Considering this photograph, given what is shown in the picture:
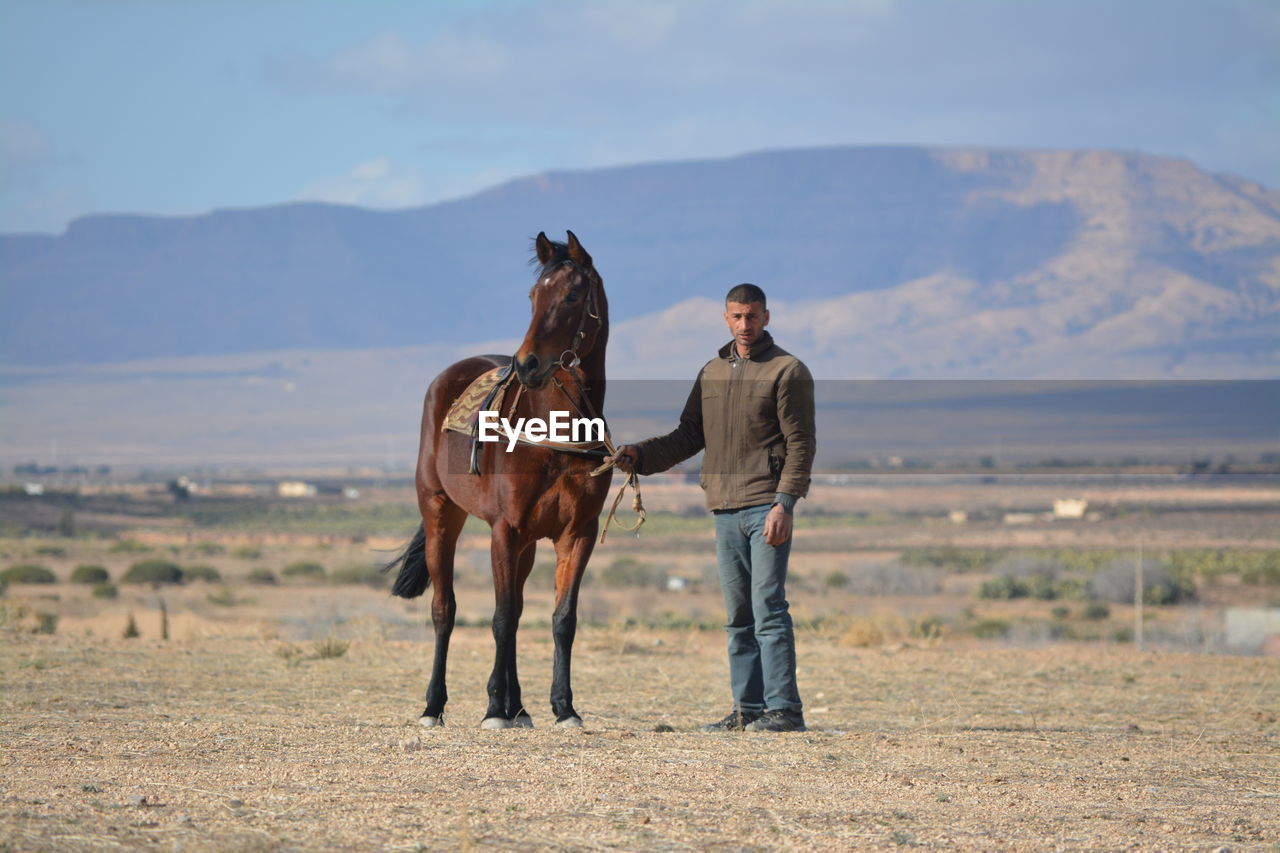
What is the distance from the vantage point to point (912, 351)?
16862 cm

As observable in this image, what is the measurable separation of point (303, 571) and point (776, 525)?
3659cm

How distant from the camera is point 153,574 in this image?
3947 cm

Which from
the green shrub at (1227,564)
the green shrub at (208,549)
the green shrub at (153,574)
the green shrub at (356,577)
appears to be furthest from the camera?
the green shrub at (208,549)

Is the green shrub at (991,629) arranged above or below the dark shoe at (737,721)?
below

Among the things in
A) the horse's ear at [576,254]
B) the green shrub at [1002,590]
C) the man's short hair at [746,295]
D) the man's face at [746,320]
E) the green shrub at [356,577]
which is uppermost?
the horse's ear at [576,254]

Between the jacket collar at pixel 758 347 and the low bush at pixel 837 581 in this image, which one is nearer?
the jacket collar at pixel 758 347

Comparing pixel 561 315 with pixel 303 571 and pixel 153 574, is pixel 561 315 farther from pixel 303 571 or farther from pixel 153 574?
pixel 303 571

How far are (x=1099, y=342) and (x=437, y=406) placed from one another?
16112cm

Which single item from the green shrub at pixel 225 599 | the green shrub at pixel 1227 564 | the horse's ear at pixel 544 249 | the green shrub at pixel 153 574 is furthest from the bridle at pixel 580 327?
the green shrub at pixel 1227 564

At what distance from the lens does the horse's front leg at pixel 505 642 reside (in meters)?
8.78

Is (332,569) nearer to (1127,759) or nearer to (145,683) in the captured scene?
(145,683)

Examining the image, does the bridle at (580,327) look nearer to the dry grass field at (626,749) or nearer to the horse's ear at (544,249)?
the horse's ear at (544,249)

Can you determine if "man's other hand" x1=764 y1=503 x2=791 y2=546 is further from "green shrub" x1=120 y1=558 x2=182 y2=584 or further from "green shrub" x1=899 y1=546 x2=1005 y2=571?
"green shrub" x1=899 y1=546 x2=1005 y2=571

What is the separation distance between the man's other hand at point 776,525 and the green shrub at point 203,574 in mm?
33877
